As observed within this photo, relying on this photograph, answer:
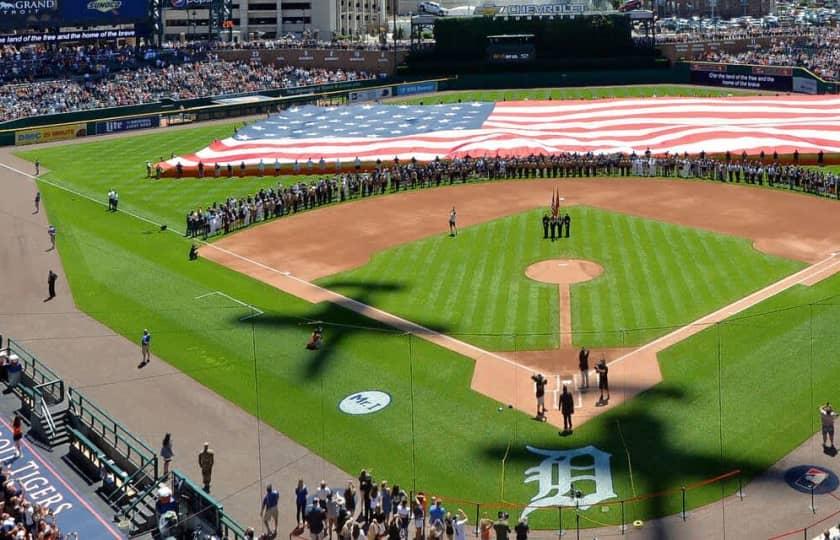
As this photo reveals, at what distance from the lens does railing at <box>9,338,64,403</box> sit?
27.5 metres

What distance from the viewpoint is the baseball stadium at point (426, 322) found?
72.8 ft

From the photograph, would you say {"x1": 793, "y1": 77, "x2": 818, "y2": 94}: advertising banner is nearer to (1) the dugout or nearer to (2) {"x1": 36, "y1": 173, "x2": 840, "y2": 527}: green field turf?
(1) the dugout

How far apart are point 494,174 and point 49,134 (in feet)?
119

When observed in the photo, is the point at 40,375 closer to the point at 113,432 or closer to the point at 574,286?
the point at 113,432

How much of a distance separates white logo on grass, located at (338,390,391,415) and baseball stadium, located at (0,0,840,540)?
0.13 m

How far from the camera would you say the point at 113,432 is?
82.5 feet

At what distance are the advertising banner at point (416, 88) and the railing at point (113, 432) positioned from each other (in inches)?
2647

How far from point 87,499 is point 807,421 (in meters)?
17.8

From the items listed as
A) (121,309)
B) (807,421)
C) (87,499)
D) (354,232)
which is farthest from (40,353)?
(807,421)

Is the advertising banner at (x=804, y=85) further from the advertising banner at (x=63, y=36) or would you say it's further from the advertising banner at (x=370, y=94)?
the advertising banner at (x=63, y=36)

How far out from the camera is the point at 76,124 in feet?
246

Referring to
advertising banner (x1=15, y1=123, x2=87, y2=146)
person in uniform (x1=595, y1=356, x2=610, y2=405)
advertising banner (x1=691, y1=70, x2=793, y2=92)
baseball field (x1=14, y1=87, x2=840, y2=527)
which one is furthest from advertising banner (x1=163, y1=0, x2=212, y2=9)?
person in uniform (x1=595, y1=356, x2=610, y2=405)

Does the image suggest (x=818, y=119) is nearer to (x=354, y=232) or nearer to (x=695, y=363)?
(x=354, y=232)

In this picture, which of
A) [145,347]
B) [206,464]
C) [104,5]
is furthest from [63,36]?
[206,464]
